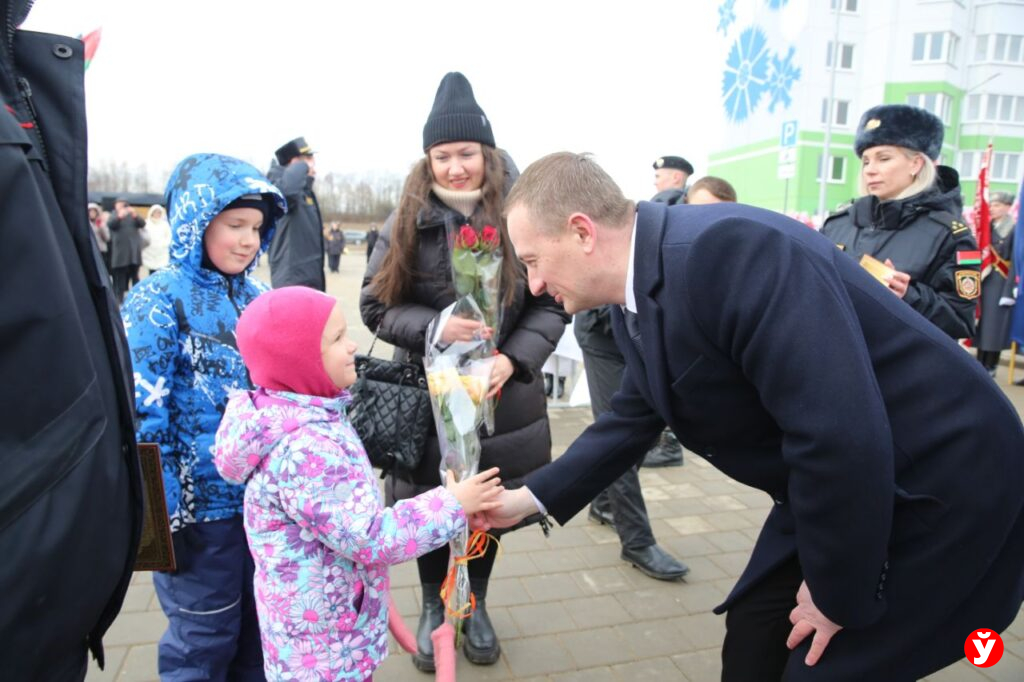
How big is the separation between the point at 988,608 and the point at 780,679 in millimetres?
568

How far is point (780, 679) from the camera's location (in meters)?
1.92

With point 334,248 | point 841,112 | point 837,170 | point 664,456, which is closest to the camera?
point 664,456

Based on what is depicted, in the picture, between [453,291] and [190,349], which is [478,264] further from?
[190,349]

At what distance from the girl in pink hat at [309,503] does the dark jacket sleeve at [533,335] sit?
955 millimetres

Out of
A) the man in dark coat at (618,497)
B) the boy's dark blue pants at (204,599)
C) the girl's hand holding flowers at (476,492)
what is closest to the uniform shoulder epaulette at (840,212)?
the man in dark coat at (618,497)

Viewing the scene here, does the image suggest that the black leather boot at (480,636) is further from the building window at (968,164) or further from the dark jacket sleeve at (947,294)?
the building window at (968,164)

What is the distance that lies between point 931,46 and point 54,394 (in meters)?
43.5

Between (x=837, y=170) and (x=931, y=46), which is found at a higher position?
(x=931, y=46)

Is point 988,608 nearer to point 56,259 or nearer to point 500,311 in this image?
Answer: point 500,311

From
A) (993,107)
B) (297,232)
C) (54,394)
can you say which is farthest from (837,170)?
(54,394)

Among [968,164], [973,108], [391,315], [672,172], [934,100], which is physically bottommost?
[968,164]

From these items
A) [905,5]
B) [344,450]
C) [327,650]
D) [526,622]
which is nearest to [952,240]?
[526,622]

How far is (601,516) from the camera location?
4.39 metres

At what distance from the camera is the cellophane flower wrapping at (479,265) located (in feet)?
9.00
